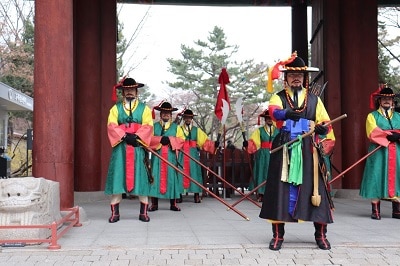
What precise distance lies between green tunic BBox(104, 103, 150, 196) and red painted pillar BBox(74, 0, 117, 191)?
3633 millimetres

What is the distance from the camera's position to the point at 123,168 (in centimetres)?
732

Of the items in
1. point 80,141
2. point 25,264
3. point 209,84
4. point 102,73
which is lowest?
point 25,264

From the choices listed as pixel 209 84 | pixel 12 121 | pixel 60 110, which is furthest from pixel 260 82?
pixel 60 110

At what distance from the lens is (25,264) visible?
14.9 ft

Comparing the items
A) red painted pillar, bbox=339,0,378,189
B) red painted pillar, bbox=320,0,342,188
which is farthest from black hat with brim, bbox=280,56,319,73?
red painted pillar, bbox=320,0,342,188

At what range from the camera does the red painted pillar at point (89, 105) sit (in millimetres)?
10820

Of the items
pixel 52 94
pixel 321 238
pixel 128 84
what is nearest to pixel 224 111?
pixel 128 84

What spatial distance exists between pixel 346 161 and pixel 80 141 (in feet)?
18.9

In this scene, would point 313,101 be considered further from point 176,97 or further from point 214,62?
point 176,97

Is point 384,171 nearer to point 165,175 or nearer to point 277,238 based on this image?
point 277,238

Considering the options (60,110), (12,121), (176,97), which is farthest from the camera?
(176,97)

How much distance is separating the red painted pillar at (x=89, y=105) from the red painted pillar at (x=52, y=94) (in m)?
4.06

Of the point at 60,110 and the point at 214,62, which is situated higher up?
the point at 214,62

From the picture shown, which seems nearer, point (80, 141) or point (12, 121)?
point (80, 141)
